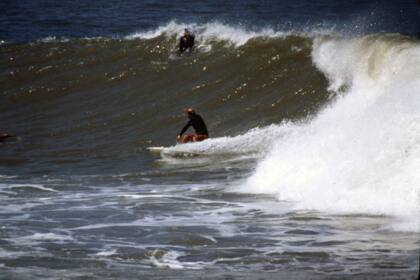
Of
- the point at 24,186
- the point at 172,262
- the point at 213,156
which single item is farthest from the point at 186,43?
the point at 172,262

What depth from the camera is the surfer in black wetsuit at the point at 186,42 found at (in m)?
29.2

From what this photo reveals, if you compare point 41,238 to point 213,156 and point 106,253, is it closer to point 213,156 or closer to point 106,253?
point 106,253

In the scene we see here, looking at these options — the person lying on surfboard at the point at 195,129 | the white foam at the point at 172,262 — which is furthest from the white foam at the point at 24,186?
the white foam at the point at 172,262

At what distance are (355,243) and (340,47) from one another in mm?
14925

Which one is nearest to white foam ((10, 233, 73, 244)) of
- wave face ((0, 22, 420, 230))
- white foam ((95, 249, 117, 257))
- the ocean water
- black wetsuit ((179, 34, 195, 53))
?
the ocean water

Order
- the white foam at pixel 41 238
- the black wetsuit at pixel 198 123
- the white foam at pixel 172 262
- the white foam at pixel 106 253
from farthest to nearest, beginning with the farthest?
1. the black wetsuit at pixel 198 123
2. the white foam at pixel 41 238
3. the white foam at pixel 106 253
4. the white foam at pixel 172 262

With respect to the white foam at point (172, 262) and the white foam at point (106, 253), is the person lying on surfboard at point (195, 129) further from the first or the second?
the white foam at point (172, 262)

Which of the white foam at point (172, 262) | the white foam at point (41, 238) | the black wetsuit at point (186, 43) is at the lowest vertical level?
the white foam at point (172, 262)

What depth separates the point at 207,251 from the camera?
11.4m

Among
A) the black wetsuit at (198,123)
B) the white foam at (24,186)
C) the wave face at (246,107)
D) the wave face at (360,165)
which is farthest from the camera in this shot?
the black wetsuit at (198,123)

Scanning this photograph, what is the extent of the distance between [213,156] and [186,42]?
1010 centimetres

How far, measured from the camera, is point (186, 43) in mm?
29344

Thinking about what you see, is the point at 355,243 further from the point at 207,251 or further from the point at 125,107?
the point at 125,107

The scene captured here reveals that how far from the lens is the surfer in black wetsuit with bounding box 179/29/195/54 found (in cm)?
2922
